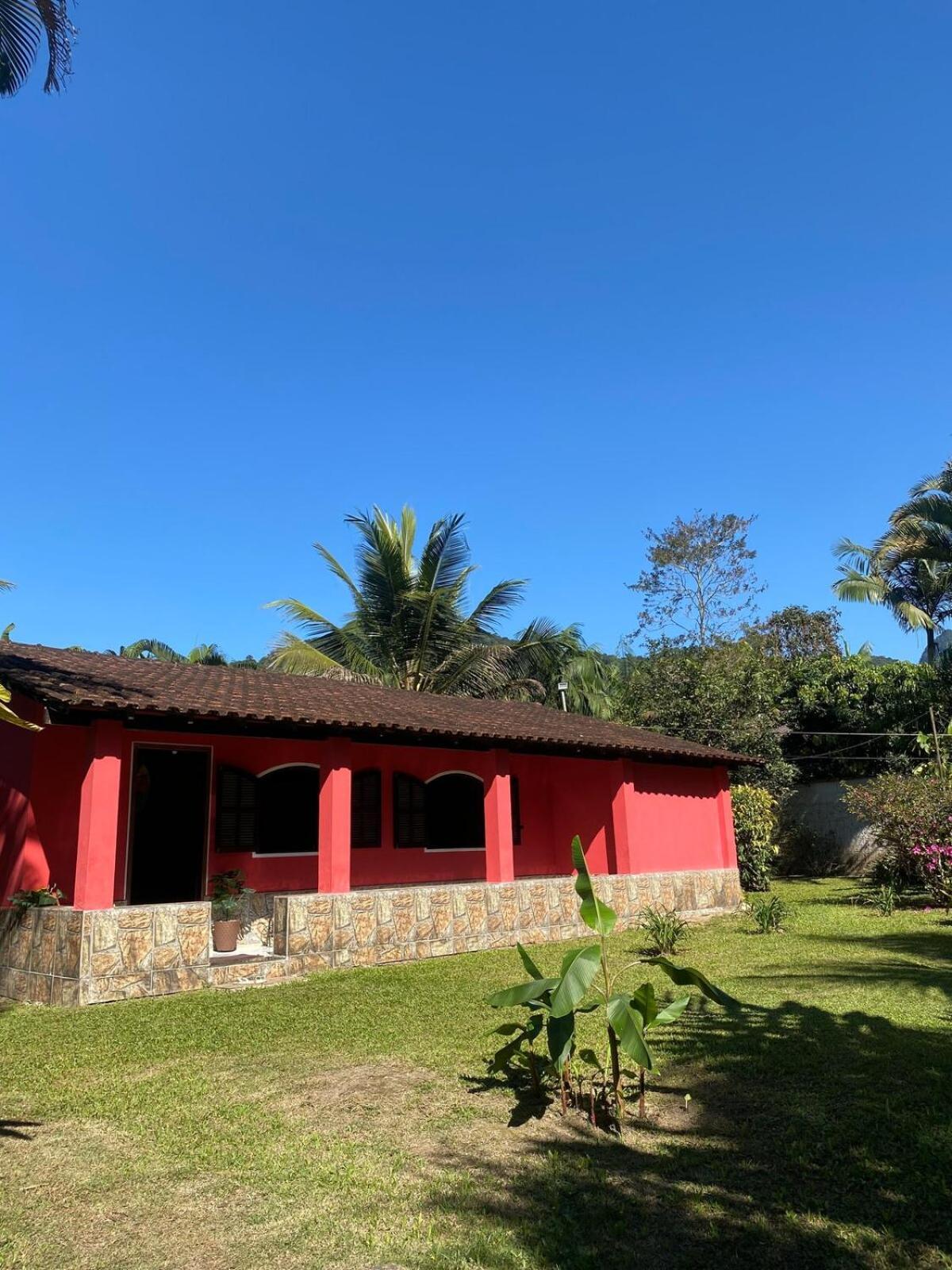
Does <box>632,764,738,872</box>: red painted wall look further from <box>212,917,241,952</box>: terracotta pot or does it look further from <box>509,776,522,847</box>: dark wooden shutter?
<box>212,917,241,952</box>: terracotta pot

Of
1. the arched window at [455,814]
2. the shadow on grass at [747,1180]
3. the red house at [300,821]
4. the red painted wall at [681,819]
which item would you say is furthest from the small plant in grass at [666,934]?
the shadow on grass at [747,1180]

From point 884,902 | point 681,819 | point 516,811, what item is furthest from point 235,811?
point 884,902

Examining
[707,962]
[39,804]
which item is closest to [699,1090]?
[707,962]

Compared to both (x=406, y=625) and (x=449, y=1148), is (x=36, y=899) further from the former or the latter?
(x=406, y=625)

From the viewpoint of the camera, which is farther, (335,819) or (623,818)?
(623,818)

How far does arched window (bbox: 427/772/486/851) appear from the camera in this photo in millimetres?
13977

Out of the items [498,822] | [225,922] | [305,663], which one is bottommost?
[225,922]

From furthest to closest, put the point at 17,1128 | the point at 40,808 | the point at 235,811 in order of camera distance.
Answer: the point at 235,811, the point at 40,808, the point at 17,1128

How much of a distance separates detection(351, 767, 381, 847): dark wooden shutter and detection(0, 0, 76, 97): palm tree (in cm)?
917

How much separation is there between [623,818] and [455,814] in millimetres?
2832

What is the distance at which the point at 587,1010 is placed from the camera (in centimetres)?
485

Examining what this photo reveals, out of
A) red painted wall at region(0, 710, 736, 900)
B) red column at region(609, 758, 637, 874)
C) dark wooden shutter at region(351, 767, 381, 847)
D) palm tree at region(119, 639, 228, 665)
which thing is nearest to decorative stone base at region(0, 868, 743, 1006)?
red column at region(609, 758, 637, 874)

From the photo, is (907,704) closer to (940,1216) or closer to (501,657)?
(501,657)

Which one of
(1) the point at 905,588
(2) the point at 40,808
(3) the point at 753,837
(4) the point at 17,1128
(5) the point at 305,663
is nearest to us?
(4) the point at 17,1128
